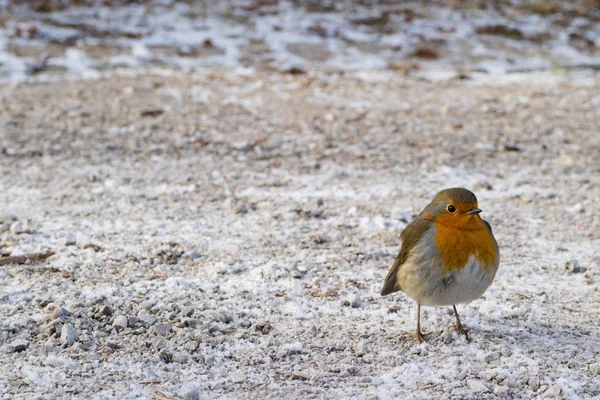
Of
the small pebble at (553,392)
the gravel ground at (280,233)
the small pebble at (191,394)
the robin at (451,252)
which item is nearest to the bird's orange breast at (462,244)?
the robin at (451,252)

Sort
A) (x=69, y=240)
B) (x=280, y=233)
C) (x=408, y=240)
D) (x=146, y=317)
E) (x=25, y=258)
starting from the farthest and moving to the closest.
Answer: (x=280, y=233) → (x=69, y=240) → (x=25, y=258) → (x=146, y=317) → (x=408, y=240)

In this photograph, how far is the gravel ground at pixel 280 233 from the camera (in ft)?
10.8

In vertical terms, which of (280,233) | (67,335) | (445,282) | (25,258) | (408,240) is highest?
(408,240)

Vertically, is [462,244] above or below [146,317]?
above

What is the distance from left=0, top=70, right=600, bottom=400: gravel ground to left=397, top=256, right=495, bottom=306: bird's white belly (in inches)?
10.5

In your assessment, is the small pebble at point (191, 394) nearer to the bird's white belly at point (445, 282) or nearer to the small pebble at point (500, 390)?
the bird's white belly at point (445, 282)

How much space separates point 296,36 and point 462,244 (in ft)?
25.1

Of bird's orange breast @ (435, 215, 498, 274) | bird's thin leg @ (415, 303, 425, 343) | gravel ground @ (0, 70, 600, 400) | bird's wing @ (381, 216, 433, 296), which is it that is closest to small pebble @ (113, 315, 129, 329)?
gravel ground @ (0, 70, 600, 400)

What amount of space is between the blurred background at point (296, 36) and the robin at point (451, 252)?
228 inches

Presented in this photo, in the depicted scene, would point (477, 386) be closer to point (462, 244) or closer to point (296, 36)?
point (462, 244)

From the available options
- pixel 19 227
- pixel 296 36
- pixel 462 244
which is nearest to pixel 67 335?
pixel 19 227

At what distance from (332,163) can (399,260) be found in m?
2.83

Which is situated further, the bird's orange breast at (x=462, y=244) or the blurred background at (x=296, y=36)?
the blurred background at (x=296, y=36)

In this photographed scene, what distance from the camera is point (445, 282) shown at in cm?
338
